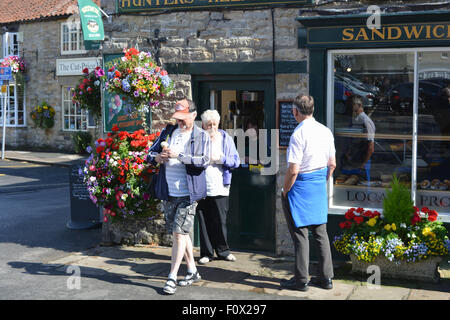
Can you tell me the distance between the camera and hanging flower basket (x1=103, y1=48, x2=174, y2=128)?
723 centimetres

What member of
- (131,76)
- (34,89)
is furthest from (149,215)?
(34,89)

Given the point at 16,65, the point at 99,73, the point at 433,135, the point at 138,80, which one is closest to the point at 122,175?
the point at 138,80

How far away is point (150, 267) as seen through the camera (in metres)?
6.84

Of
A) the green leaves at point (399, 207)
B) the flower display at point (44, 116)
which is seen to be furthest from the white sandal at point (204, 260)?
the flower display at point (44, 116)

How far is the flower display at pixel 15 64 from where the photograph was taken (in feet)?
79.4

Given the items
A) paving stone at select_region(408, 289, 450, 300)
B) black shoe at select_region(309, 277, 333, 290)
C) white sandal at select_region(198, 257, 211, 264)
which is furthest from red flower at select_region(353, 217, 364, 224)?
white sandal at select_region(198, 257, 211, 264)

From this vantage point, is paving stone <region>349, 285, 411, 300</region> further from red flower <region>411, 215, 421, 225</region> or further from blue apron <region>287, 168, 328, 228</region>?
blue apron <region>287, 168, 328, 228</region>

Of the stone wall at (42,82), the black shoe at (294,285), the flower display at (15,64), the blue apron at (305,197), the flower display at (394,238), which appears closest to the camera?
the blue apron at (305,197)

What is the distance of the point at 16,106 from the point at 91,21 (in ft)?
61.3

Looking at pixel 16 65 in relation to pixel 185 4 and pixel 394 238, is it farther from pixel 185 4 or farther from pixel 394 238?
pixel 394 238

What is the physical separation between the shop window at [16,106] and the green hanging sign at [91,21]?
18038 millimetres

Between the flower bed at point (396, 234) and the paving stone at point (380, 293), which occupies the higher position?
the flower bed at point (396, 234)

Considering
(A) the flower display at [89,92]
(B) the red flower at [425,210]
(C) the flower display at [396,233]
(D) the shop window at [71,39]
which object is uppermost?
(D) the shop window at [71,39]

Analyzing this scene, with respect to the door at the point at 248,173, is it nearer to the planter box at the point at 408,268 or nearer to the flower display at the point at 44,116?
the planter box at the point at 408,268
